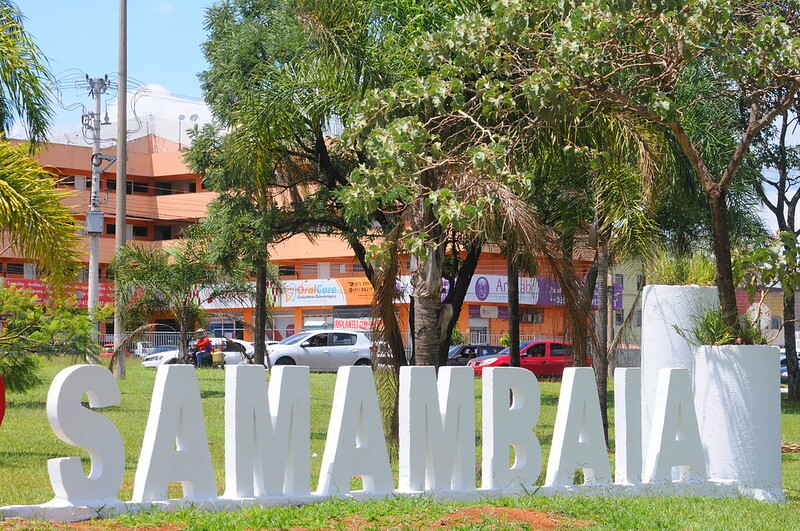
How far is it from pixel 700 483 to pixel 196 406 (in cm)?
468

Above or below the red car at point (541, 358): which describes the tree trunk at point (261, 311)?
above

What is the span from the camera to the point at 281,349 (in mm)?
36750

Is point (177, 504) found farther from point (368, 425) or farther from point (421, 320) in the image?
point (421, 320)

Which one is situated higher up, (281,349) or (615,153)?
(615,153)

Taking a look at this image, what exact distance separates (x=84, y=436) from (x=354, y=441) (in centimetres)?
206

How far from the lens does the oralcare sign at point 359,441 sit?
24.6 ft

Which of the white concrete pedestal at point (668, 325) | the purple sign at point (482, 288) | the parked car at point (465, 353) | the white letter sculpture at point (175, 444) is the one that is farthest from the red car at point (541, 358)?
the white letter sculpture at point (175, 444)

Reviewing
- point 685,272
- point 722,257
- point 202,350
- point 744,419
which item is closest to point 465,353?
point 202,350

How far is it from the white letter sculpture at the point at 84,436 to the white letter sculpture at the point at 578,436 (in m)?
3.62

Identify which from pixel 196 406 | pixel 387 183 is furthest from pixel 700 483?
pixel 196 406

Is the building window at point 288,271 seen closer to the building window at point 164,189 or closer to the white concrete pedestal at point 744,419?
the building window at point 164,189

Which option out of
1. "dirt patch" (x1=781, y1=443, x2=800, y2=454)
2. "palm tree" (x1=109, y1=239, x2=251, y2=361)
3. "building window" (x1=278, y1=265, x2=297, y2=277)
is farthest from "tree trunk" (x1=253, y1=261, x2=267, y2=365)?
"building window" (x1=278, y1=265, x2=297, y2=277)

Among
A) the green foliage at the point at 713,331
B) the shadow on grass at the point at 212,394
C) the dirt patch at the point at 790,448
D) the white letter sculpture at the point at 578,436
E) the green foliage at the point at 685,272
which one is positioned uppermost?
the green foliage at the point at 685,272

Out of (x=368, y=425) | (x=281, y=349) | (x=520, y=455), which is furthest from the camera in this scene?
(x=281, y=349)
